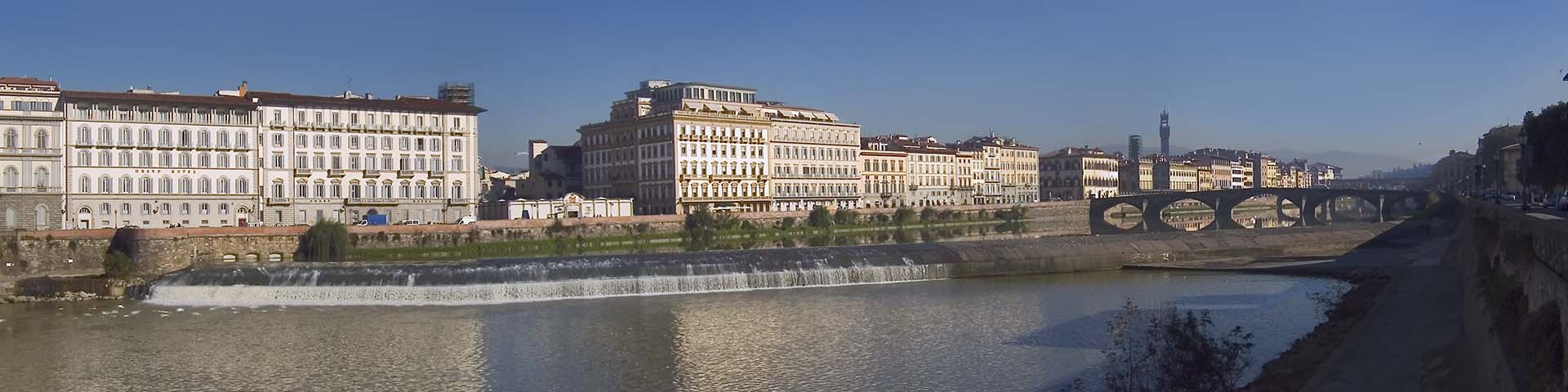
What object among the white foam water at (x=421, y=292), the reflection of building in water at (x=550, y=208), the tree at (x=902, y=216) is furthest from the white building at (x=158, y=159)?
the tree at (x=902, y=216)

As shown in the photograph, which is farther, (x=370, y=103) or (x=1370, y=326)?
(x=370, y=103)

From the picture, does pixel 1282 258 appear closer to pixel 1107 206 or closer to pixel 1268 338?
pixel 1268 338

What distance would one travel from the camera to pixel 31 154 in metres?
67.0

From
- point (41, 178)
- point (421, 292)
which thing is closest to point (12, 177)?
point (41, 178)

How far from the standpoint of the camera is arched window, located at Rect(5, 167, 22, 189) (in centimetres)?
6606

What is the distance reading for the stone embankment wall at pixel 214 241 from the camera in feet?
192

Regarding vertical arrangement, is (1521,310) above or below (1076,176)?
below

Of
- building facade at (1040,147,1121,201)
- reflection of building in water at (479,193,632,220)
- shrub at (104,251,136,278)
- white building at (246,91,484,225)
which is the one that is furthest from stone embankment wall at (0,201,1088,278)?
building facade at (1040,147,1121,201)

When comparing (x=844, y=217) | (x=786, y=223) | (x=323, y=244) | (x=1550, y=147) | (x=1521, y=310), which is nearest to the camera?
(x=1521, y=310)

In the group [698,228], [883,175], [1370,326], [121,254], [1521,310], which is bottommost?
[1370,326]

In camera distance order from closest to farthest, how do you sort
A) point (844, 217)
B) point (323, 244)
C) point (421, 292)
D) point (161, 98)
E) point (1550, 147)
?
point (421, 292)
point (1550, 147)
point (323, 244)
point (161, 98)
point (844, 217)

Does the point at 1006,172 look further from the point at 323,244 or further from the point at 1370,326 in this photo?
the point at 1370,326

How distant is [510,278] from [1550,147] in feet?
163

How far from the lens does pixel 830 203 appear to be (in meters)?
112
